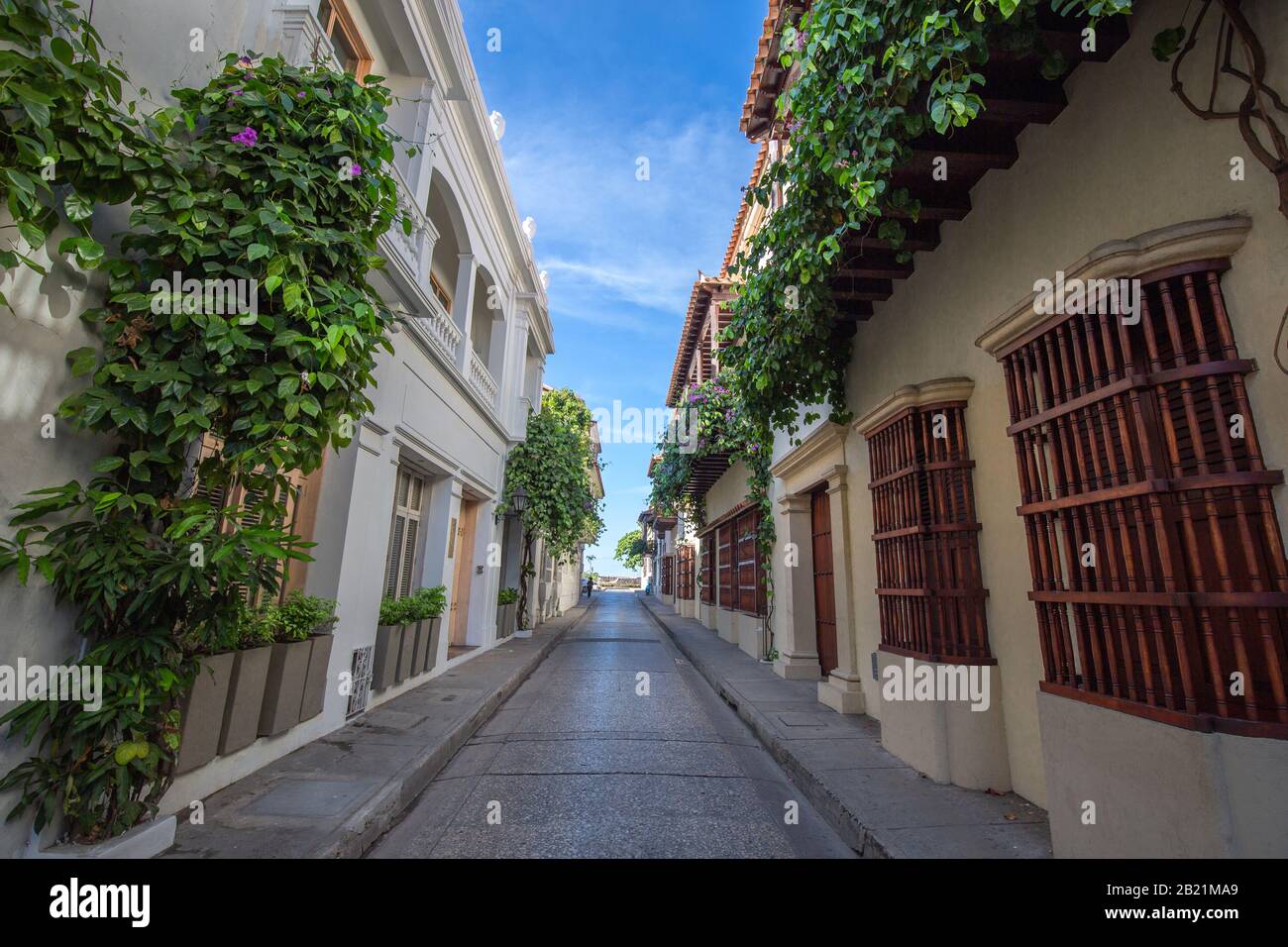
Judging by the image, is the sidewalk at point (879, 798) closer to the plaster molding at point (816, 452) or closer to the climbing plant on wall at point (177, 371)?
the plaster molding at point (816, 452)

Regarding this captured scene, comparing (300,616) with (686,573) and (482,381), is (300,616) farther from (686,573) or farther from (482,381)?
(686,573)

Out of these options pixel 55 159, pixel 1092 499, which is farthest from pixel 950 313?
pixel 55 159

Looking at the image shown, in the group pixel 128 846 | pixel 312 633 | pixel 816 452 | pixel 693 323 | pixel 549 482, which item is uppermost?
pixel 693 323

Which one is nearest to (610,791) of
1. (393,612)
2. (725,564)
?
(393,612)

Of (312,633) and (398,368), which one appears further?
(398,368)

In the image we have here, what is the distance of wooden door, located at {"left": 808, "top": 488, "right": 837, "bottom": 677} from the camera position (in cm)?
757

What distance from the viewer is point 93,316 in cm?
259

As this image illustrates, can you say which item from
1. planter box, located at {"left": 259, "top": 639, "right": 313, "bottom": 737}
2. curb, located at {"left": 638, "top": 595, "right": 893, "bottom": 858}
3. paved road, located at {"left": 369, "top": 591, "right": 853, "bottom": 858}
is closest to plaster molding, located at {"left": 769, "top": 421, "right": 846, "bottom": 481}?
curb, located at {"left": 638, "top": 595, "right": 893, "bottom": 858}

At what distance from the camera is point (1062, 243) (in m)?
3.32

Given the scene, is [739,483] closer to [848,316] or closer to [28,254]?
[848,316]

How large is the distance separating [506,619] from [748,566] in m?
5.40

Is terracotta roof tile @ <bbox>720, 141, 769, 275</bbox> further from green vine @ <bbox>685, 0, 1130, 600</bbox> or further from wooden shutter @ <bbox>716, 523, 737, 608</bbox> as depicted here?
wooden shutter @ <bbox>716, 523, 737, 608</bbox>

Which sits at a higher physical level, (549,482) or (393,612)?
(549,482)

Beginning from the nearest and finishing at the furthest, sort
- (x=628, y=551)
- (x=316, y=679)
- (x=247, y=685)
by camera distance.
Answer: (x=247, y=685)
(x=316, y=679)
(x=628, y=551)
